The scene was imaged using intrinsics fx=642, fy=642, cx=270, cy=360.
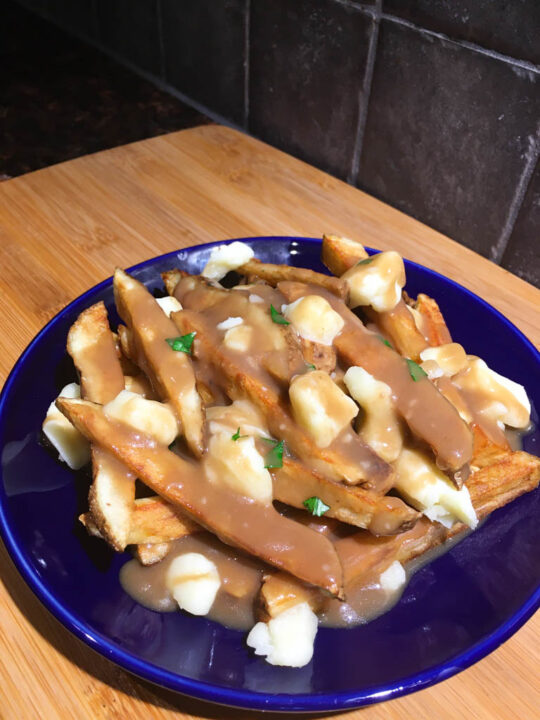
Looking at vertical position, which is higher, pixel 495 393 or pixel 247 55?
pixel 495 393

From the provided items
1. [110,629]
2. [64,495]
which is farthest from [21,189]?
[110,629]

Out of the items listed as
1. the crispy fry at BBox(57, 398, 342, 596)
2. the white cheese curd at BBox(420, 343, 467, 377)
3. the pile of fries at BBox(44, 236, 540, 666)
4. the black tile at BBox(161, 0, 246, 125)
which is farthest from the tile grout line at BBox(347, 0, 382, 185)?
the crispy fry at BBox(57, 398, 342, 596)

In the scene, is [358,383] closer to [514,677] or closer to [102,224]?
[514,677]

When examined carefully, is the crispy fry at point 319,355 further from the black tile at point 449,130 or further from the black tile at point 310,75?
the black tile at point 310,75

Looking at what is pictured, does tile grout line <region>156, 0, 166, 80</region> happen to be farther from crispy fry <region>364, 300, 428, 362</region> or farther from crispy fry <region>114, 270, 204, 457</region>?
crispy fry <region>364, 300, 428, 362</region>

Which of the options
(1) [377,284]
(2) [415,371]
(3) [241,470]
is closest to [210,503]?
(3) [241,470]

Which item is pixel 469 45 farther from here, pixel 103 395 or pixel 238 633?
pixel 238 633
